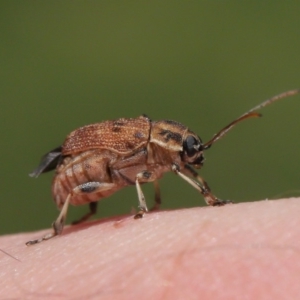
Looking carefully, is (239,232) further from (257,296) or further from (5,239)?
(5,239)

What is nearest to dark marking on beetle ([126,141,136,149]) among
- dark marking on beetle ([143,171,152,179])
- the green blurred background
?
dark marking on beetle ([143,171,152,179])

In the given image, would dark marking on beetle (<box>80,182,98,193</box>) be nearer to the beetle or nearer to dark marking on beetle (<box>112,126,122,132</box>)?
the beetle

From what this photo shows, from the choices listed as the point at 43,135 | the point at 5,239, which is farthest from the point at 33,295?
the point at 43,135

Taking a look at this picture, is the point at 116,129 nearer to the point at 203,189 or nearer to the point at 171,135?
the point at 171,135

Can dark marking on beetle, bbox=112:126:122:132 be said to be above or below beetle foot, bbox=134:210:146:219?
above

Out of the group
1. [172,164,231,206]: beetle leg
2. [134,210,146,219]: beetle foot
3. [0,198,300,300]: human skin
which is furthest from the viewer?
[172,164,231,206]: beetle leg

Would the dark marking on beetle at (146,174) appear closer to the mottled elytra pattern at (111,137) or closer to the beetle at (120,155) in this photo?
the beetle at (120,155)
